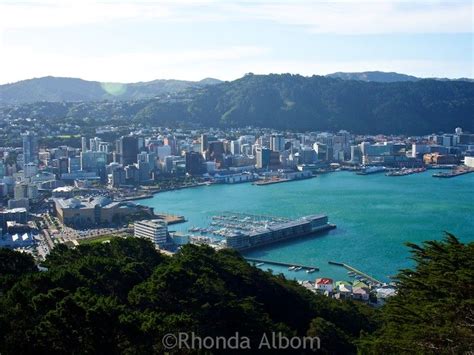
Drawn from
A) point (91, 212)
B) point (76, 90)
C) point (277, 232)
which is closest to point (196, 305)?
point (277, 232)

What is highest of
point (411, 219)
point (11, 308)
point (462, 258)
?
point (462, 258)

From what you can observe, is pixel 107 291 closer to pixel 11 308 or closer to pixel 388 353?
pixel 11 308

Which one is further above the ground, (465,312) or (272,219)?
(465,312)

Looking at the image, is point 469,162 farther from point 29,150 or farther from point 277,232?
point 29,150

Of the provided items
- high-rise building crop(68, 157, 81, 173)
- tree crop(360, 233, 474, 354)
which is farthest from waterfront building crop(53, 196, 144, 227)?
tree crop(360, 233, 474, 354)

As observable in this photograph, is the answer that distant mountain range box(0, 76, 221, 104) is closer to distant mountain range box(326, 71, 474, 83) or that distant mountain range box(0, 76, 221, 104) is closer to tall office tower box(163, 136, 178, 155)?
distant mountain range box(326, 71, 474, 83)

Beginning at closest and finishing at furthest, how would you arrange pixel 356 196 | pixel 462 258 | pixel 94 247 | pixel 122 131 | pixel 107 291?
pixel 462 258 < pixel 107 291 < pixel 94 247 < pixel 356 196 < pixel 122 131

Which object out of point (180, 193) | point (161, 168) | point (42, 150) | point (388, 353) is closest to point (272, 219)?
point (180, 193)

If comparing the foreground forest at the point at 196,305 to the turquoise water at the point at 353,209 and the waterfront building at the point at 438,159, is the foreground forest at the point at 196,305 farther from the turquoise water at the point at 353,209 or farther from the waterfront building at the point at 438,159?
the waterfront building at the point at 438,159
